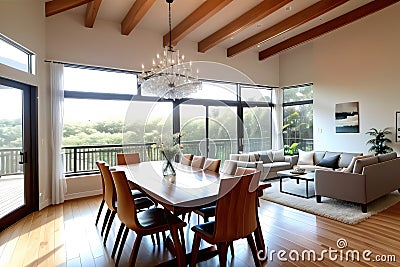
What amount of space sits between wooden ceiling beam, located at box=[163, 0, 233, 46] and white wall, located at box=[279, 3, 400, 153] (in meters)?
4.24

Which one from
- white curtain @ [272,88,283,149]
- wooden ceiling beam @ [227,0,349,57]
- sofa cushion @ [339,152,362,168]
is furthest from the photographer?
white curtain @ [272,88,283,149]

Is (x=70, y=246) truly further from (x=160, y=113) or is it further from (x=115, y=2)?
(x=115, y=2)

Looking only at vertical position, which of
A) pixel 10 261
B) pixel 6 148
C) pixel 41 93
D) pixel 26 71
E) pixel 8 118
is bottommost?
pixel 10 261

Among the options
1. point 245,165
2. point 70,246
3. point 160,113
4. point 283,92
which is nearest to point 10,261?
point 70,246

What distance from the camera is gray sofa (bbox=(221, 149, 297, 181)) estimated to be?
6.05 metres

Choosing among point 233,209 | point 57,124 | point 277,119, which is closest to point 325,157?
point 277,119

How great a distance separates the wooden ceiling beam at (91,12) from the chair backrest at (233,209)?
→ 160 inches

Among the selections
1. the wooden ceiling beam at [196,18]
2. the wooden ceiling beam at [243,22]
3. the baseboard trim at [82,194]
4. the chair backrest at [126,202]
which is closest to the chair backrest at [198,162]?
the chair backrest at [126,202]

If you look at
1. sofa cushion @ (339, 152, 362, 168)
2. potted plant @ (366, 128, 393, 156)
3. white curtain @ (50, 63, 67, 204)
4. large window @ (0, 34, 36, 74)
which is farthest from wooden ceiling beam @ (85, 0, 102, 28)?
potted plant @ (366, 128, 393, 156)

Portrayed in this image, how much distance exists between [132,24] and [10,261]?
14.3ft

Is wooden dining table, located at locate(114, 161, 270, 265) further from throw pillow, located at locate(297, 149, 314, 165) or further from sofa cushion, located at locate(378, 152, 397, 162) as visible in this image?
throw pillow, located at locate(297, 149, 314, 165)

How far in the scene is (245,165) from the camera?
19.4ft

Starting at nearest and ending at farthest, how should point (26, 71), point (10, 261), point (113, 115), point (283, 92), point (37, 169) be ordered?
point (10, 261) < point (26, 71) < point (37, 169) < point (113, 115) < point (283, 92)

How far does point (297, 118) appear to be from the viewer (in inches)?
319
